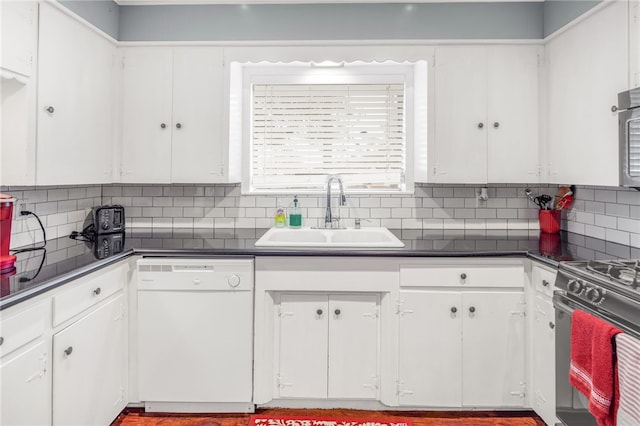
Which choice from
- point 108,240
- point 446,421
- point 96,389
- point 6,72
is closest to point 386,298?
point 446,421

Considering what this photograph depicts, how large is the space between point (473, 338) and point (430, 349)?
0.24 meters

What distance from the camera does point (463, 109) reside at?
2510 millimetres

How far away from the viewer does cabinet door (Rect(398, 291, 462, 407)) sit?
2090 mm

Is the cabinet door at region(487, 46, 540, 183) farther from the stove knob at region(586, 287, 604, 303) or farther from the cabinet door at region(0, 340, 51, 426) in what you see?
the cabinet door at region(0, 340, 51, 426)

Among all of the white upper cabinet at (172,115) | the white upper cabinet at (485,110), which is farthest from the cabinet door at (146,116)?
the white upper cabinet at (485,110)

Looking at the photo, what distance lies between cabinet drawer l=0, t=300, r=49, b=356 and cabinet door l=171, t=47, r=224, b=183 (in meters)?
1.27

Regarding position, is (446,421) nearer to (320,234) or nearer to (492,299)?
(492,299)

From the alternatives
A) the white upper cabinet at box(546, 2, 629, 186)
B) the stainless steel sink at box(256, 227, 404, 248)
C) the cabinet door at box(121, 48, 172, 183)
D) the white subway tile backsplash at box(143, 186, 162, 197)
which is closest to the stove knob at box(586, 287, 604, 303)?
the white upper cabinet at box(546, 2, 629, 186)

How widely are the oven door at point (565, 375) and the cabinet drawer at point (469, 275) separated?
0.35 meters

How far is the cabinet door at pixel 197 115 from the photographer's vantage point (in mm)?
2533

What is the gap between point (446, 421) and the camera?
2109mm

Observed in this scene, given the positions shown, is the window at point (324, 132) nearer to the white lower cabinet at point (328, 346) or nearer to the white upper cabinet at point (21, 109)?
the white lower cabinet at point (328, 346)

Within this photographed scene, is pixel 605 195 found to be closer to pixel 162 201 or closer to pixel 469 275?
pixel 469 275

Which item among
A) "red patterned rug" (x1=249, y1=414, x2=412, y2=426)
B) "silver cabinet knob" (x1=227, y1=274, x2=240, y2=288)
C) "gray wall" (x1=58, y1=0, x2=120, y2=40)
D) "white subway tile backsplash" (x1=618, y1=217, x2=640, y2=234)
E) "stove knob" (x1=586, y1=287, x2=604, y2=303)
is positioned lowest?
"red patterned rug" (x1=249, y1=414, x2=412, y2=426)
